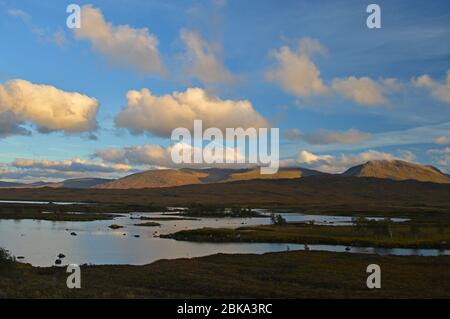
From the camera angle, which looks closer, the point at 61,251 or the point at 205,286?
the point at 205,286

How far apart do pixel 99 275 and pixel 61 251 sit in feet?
83.7

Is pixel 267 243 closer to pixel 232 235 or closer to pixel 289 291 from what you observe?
pixel 232 235

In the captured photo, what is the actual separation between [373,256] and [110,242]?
132 ft

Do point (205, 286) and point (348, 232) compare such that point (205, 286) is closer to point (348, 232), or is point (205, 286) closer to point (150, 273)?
point (150, 273)

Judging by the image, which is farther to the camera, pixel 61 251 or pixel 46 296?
pixel 61 251

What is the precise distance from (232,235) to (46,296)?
193 ft

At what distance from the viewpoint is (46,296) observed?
28.4 m

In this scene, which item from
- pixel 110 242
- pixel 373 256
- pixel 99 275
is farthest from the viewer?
pixel 110 242
